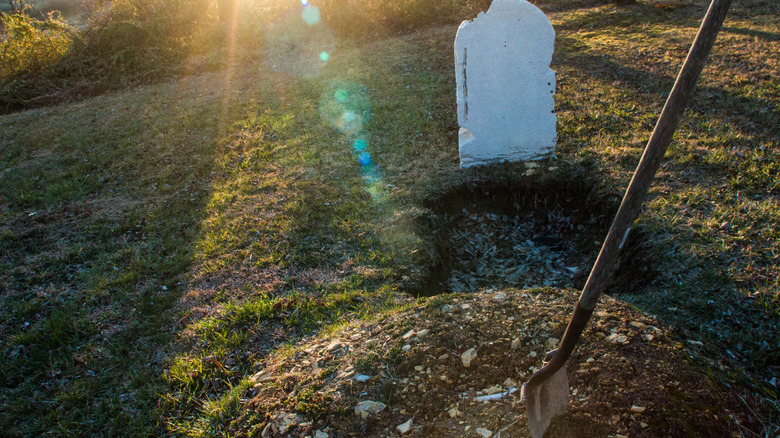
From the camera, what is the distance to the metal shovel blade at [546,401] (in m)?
2.01

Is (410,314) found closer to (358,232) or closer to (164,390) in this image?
(358,232)

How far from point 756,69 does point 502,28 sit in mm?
4529

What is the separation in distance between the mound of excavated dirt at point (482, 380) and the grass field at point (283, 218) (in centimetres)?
28

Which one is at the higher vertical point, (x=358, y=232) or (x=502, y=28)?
(x=502, y=28)

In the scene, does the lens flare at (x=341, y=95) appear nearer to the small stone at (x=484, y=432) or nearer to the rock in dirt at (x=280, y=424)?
the rock in dirt at (x=280, y=424)

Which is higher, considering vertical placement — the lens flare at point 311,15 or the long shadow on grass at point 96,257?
the lens flare at point 311,15

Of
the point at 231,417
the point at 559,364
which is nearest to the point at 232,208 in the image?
the point at 231,417

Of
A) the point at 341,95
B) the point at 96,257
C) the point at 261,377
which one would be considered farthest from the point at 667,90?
the point at 96,257

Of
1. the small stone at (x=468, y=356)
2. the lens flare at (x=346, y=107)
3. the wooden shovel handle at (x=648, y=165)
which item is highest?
the wooden shovel handle at (x=648, y=165)

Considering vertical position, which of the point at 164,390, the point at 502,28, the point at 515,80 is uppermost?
the point at 502,28

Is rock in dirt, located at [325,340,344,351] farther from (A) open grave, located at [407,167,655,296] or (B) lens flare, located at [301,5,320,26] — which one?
(B) lens flare, located at [301,5,320,26]

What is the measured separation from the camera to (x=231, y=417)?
2.45 metres

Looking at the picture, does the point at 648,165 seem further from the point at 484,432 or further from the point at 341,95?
the point at 341,95

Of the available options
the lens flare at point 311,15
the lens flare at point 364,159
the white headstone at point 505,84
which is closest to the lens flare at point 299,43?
the lens flare at point 311,15
